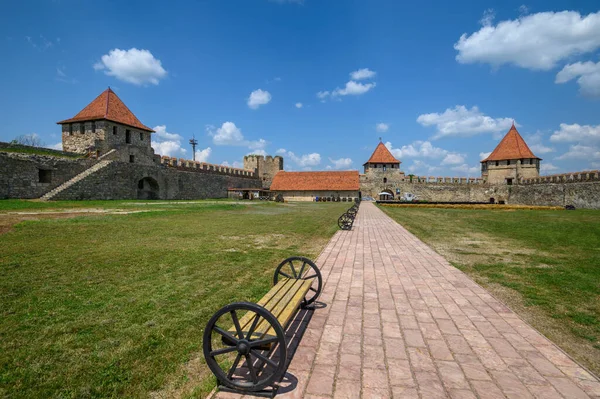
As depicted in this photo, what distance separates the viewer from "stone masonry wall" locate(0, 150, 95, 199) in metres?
19.9

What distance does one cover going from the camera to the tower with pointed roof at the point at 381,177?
1994 inches

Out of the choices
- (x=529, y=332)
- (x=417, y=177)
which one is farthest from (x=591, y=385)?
(x=417, y=177)

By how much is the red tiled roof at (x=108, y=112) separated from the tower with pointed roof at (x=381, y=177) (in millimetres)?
33941

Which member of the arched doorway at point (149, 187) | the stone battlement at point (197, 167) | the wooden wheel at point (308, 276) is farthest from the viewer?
the stone battlement at point (197, 167)

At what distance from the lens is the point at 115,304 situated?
4.09 meters

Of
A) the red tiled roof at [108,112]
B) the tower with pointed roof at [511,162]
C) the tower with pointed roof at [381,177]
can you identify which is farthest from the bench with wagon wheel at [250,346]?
the tower with pointed roof at [511,162]

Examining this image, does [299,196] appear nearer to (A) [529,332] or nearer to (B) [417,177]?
(B) [417,177]

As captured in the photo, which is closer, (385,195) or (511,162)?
(511,162)

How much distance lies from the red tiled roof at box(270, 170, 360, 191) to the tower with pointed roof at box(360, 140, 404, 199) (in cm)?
244

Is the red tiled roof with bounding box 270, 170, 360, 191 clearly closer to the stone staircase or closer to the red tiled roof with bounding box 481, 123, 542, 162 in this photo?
the red tiled roof with bounding box 481, 123, 542, 162

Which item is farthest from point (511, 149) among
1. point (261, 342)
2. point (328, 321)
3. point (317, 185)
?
point (261, 342)

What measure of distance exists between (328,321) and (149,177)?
32181 millimetres

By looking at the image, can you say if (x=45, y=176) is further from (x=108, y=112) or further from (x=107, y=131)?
(x=108, y=112)

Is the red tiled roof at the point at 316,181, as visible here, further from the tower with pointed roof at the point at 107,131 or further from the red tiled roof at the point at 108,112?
the red tiled roof at the point at 108,112
